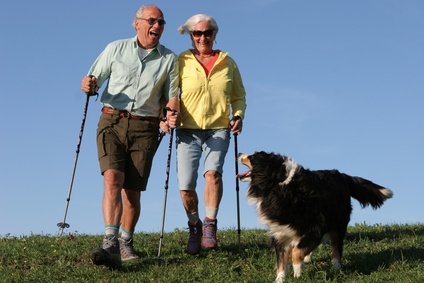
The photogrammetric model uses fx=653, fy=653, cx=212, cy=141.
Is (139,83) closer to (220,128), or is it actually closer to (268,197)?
(220,128)

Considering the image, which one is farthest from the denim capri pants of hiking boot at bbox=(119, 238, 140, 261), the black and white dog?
hiking boot at bbox=(119, 238, 140, 261)

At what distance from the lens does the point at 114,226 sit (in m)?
8.03

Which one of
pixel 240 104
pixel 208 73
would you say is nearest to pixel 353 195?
pixel 240 104

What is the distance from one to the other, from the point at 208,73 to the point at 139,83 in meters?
0.92

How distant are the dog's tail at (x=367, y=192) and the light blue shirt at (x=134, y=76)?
2734 mm

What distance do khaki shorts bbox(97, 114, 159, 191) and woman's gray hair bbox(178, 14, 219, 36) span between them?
1.35m

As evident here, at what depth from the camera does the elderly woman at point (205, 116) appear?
855 centimetres

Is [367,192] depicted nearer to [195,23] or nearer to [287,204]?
[287,204]

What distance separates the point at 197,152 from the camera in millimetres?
8625

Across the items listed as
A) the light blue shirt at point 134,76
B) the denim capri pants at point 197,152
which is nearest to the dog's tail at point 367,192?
the denim capri pants at point 197,152

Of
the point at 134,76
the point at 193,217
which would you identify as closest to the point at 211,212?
the point at 193,217

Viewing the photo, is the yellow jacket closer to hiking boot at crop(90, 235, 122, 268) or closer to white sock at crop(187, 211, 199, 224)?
white sock at crop(187, 211, 199, 224)

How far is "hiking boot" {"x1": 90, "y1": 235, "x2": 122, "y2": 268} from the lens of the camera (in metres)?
7.71

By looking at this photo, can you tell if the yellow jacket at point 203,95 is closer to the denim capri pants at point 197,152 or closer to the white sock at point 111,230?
the denim capri pants at point 197,152
